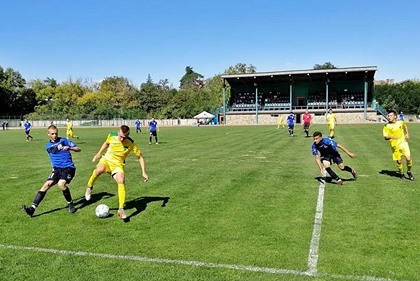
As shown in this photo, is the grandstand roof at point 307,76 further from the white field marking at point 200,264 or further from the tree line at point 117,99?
the white field marking at point 200,264

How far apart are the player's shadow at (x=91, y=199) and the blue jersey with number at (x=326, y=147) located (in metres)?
5.71

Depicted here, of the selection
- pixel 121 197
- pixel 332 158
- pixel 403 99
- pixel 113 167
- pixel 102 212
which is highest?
pixel 403 99

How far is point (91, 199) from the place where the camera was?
9734 mm

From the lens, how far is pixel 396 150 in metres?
12.2

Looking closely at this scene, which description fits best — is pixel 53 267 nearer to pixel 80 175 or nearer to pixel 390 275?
pixel 390 275

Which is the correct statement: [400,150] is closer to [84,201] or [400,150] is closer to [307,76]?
[84,201]

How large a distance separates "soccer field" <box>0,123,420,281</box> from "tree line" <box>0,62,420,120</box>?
3143 inches

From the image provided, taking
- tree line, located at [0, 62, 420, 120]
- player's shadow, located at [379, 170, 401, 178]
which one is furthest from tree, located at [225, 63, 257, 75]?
player's shadow, located at [379, 170, 401, 178]

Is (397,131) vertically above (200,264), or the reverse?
(397,131)

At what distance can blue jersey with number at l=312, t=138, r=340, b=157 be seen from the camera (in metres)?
11.5

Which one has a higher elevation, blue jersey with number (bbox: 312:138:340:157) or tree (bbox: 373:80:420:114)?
tree (bbox: 373:80:420:114)

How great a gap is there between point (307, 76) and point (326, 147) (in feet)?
207

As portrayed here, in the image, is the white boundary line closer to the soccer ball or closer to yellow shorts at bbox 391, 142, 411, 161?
the soccer ball

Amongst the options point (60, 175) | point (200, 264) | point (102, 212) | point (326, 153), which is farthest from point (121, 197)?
point (326, 153)
